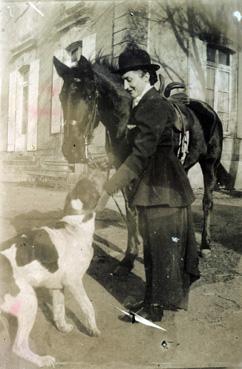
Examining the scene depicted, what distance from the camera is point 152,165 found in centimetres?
164

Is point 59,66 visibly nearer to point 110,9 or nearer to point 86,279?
point 110,9

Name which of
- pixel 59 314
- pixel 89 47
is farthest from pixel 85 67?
pixel 59 314

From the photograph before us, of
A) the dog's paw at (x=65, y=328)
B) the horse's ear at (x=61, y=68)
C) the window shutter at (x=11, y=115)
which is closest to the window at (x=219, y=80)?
the horse's ear at (x=61, y=68)

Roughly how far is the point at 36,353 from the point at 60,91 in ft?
3.73

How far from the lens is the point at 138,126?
1628 millimetres

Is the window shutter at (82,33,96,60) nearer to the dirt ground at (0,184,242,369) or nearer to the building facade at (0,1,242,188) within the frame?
the building facade at (0,1,242,188)

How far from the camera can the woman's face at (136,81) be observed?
Answer: 1.69 metres

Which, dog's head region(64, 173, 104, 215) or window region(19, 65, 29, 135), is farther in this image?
window region(19, 65, 29, 135)

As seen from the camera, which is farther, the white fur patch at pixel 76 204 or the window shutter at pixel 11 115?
the window shutter at pixel 11 115

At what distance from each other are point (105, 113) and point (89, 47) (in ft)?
1.03

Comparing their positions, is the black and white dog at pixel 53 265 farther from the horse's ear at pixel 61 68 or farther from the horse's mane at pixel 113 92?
the horse's ear at pixel 61 68

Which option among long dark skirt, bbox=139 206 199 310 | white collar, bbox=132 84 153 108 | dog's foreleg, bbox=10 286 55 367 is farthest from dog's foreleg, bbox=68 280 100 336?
white collar, bbox=132 84 153 108

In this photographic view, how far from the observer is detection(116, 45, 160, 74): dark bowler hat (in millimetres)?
1713

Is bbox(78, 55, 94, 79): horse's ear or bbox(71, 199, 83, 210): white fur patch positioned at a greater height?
bbox(78, 55, 94, 79): horse's ear
